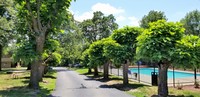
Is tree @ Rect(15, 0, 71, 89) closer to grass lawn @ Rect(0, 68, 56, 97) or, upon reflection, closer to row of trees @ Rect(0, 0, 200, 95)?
row of trees @ Rect(0, 0, 200, 95)

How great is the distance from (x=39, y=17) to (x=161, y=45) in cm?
870

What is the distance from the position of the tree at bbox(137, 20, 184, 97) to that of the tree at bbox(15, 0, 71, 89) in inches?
244

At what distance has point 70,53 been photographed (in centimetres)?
4591

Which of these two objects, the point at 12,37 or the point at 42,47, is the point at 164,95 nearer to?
the point at 42,47

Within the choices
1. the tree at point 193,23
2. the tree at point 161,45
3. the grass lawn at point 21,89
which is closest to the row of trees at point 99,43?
the tree at point 161,45

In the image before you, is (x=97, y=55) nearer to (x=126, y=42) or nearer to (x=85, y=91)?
(x=126, y=42)

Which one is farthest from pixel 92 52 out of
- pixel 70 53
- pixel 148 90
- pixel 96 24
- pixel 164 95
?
pixel 96 24

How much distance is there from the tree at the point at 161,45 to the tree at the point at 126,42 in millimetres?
4919

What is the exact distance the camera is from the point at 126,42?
21.3 m

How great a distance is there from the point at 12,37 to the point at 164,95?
2038 cm

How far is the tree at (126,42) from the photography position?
2048 cm

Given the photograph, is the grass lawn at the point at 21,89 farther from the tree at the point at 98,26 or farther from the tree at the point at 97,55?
the tree at the point at 98,26

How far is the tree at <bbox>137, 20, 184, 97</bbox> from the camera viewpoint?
1440cm

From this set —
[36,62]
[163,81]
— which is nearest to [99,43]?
[36,62]
